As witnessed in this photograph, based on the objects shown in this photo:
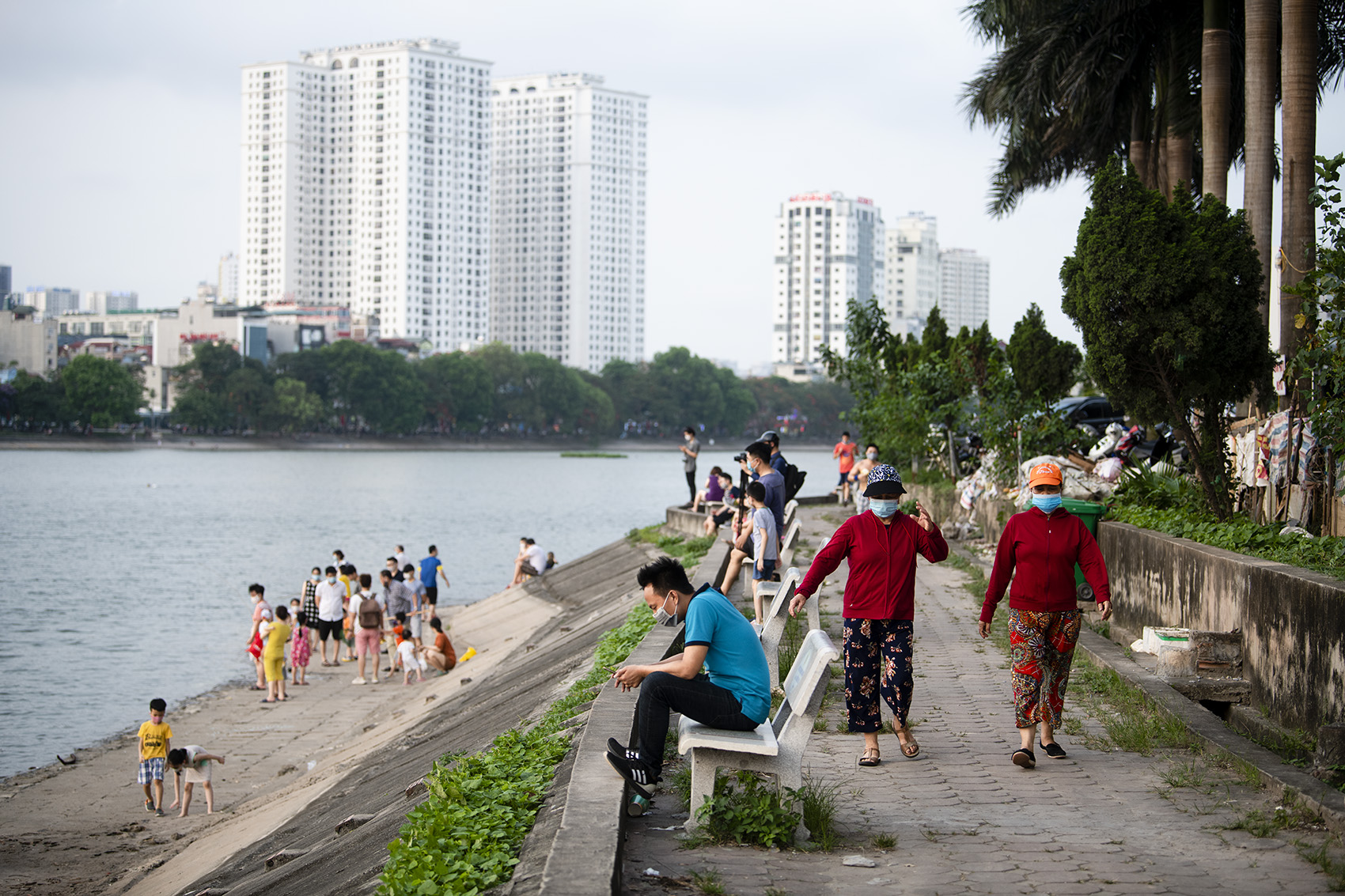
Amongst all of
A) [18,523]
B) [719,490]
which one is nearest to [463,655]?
[719,490]

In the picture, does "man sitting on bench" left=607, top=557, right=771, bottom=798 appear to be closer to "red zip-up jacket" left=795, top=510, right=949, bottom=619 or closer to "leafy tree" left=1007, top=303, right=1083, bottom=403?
"red zip-up jacket" left=795, top=510, right=949, bottom=619

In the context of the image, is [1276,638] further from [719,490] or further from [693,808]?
[719,490]

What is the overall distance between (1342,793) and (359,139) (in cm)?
20557

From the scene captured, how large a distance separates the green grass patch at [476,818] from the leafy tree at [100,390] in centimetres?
11201

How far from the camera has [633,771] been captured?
18.8ft

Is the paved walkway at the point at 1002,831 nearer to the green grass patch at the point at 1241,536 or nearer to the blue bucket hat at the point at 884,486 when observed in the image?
the blue bucket hat at the point at 884,486

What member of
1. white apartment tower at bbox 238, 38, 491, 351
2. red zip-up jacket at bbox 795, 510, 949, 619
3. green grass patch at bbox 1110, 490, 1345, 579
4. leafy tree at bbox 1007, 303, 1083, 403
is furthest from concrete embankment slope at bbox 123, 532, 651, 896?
white apartment tower at bbox 238, 38, 491, 351

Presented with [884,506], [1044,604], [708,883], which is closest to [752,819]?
[708,883]

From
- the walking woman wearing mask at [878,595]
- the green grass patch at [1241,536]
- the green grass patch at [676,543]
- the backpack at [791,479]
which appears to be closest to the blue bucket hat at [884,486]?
the walking woman wearing mask at [878,595]

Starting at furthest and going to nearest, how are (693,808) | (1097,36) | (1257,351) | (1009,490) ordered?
(1097,36) → (1009,490) → (1257,351) → (693,808)

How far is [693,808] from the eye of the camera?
5602 millimetres

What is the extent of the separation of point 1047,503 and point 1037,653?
89 centimetres

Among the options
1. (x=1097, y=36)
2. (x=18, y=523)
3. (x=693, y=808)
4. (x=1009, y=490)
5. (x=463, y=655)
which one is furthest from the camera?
(x=18, y=523)

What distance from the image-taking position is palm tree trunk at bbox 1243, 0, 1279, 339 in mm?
14547
